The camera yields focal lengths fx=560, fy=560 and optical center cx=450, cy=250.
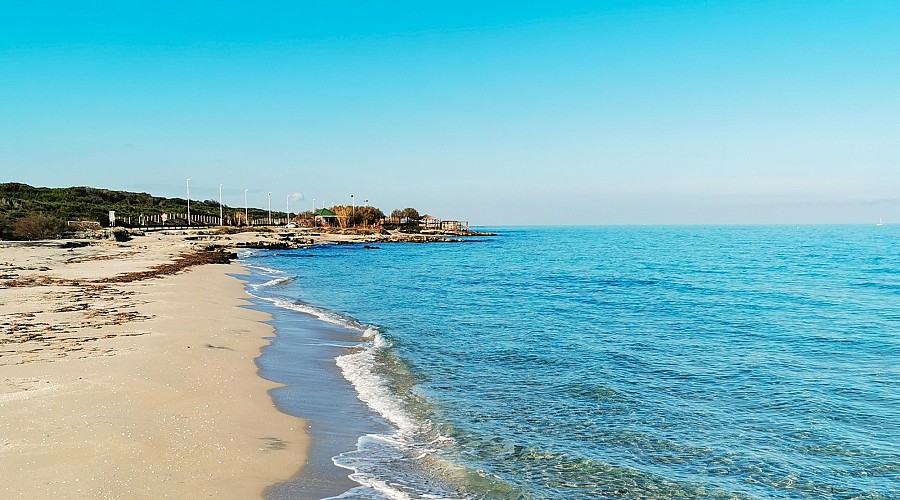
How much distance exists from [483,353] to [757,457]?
291 inches

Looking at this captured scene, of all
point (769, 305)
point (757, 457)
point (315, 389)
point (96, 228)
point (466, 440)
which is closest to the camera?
point (757, 457)

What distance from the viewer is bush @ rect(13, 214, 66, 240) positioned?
4375 centimetres

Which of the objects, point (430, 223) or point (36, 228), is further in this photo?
point (430, 223)

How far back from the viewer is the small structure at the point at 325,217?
12154 centimetres

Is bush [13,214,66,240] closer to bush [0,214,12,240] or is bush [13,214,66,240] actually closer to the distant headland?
bush [0,214,12,240]

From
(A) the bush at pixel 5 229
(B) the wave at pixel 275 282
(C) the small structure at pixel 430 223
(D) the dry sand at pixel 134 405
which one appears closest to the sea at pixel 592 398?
(D) the dry sand at pixel 134 405

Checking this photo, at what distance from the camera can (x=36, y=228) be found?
44.8m

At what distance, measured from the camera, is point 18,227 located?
143 feet

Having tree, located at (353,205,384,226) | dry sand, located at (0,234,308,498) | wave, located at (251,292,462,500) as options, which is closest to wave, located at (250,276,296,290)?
dry sand, located at (0,234,308,498)

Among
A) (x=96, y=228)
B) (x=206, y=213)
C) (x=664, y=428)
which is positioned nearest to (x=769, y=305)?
(x=664, y=428)

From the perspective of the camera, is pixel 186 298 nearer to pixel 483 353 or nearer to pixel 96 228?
pixel 483 353

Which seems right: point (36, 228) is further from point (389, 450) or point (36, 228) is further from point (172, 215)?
point (172, 215)

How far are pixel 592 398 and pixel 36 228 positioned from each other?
4987 cm

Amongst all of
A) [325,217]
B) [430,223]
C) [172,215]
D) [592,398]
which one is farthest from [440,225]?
[592,398]
